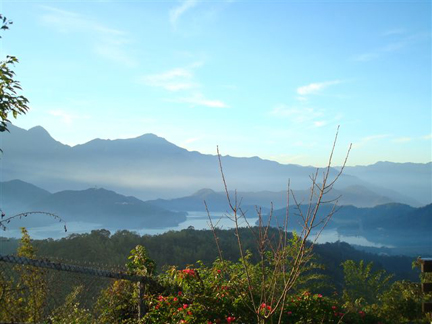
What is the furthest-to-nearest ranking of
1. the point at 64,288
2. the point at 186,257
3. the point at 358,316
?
the point at 186,257
the point at 358,316
the point at 64,288

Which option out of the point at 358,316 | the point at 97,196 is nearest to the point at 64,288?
the point at 358,316

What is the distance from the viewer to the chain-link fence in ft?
12.5

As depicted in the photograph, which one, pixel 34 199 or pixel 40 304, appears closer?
pixel 40 304

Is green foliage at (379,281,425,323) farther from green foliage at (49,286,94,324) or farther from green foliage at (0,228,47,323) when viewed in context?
green foliage at (0,228,47,323)

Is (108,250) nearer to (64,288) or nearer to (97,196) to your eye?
(64,288)

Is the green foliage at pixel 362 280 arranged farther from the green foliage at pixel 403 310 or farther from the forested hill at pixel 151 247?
the forested hill at pixel 151 247

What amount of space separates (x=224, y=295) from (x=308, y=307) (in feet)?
3.82

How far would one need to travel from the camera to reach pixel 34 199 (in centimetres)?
18938

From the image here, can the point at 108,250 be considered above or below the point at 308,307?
below

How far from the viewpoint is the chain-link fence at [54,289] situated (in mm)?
3818

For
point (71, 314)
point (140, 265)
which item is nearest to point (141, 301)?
point (140, 265)

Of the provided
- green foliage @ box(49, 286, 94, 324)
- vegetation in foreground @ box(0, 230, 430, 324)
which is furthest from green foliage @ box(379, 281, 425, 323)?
green foliage @ box(49, 286, 94, 324)

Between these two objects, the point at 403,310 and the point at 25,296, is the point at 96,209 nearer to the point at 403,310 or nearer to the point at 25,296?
the point at 403,310

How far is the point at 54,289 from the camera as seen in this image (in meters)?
4.43
